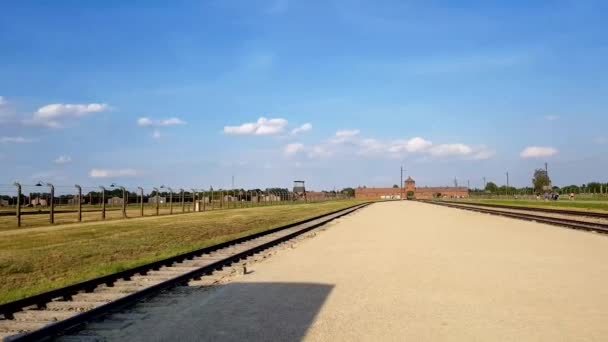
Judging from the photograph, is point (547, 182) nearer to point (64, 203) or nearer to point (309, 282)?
point (64, 203)

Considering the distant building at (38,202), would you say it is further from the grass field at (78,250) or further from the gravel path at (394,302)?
the gravel path at (394,302)

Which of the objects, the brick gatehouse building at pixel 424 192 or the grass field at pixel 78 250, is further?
the brick gatehouse building at pixel 424 192

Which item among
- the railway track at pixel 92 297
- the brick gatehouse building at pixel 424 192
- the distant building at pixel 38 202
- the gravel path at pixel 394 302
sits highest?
the brick gatehouse building at pixel 424 192

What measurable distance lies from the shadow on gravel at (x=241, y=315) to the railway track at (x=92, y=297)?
24.8 inches

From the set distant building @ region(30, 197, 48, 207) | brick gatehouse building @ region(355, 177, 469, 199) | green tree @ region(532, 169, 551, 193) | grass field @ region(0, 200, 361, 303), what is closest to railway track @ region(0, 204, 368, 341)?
grass field @ region(0, 200, 361, 303)

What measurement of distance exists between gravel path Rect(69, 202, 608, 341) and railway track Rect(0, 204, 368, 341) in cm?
29

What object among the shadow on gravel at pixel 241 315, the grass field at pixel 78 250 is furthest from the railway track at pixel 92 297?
the grass field at pixel 78 250

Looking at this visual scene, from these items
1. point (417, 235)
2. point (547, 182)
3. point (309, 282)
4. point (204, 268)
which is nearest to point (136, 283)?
point (204, 268)

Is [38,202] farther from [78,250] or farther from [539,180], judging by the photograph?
[539,180]

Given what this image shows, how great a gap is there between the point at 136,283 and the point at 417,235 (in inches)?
589

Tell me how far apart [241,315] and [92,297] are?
7.69 ft

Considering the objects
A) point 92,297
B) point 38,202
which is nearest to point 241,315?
point 92,297

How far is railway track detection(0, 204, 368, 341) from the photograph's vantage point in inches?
244

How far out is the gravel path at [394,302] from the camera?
647cm
